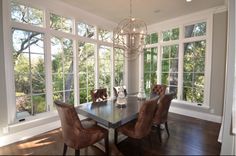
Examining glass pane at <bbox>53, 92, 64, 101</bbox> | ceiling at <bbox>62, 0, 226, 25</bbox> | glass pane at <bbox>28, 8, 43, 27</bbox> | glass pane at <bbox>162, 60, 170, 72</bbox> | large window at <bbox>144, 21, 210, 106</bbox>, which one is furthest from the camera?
glass pane at <bbox>162, 60, 170, 72</bbox>

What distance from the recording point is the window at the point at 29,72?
270 centimetres

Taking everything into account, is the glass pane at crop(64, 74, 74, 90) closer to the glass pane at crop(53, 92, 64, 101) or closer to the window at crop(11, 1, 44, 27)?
the glass pane at crop(53, 92, 64, 101)

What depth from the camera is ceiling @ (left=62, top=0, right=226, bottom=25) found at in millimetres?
3178

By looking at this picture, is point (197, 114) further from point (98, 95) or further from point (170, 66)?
point (98, 95)

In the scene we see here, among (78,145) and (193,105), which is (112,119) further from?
(193,105)

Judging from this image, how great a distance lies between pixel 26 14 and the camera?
110 inches

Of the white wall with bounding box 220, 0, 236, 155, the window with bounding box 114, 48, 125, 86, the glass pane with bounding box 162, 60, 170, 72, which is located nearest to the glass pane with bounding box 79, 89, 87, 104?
the window with bounding box 114, 48, 125, 86

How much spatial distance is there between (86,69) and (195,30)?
3.18 m

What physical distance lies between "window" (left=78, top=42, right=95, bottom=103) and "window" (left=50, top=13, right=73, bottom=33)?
19.3 inches

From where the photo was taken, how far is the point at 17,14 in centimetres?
267

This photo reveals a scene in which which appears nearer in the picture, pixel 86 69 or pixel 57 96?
pixel 57 96

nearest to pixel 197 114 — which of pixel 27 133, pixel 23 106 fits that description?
pixel 27 133

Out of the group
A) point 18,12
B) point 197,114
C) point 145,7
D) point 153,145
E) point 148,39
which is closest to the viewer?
point 153,145

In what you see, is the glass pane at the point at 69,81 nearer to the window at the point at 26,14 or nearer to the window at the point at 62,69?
the window at the point at 62,69
